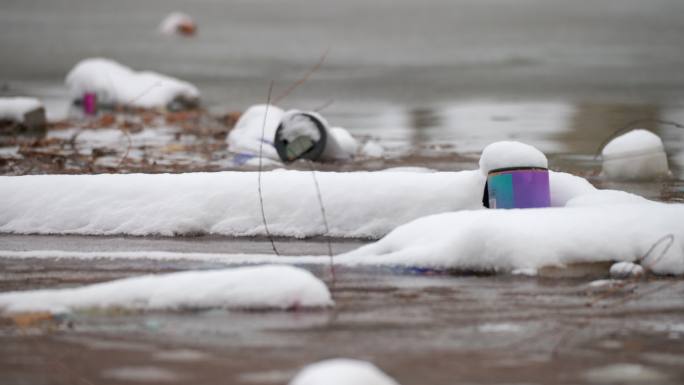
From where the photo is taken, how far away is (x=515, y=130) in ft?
40.0

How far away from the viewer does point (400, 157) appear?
9.89 m

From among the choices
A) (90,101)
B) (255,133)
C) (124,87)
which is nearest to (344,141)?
(255,133)

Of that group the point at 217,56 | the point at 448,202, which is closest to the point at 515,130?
the point at 448,202

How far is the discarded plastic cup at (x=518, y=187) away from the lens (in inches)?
228

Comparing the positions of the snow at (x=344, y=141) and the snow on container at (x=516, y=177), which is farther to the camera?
the snow at (x=344, y=141)

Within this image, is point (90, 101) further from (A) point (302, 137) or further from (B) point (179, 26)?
(B) point (179, 26)

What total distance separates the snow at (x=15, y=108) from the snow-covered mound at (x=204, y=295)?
342 inches

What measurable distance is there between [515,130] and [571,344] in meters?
8.53

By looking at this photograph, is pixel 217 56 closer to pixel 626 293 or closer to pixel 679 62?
pixel 679 62

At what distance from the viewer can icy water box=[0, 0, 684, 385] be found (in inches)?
145

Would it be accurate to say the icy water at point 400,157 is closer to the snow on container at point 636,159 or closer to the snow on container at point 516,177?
the snow on container at point 636,159

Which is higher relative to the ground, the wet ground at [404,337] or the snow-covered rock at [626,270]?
the snow-covered rock at [626,270]

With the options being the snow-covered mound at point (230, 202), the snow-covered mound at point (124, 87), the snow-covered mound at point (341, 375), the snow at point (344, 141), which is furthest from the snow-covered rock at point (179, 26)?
the snow-covered mound at point (341, 375)

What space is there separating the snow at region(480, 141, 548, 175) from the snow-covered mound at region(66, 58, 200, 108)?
1092cm
